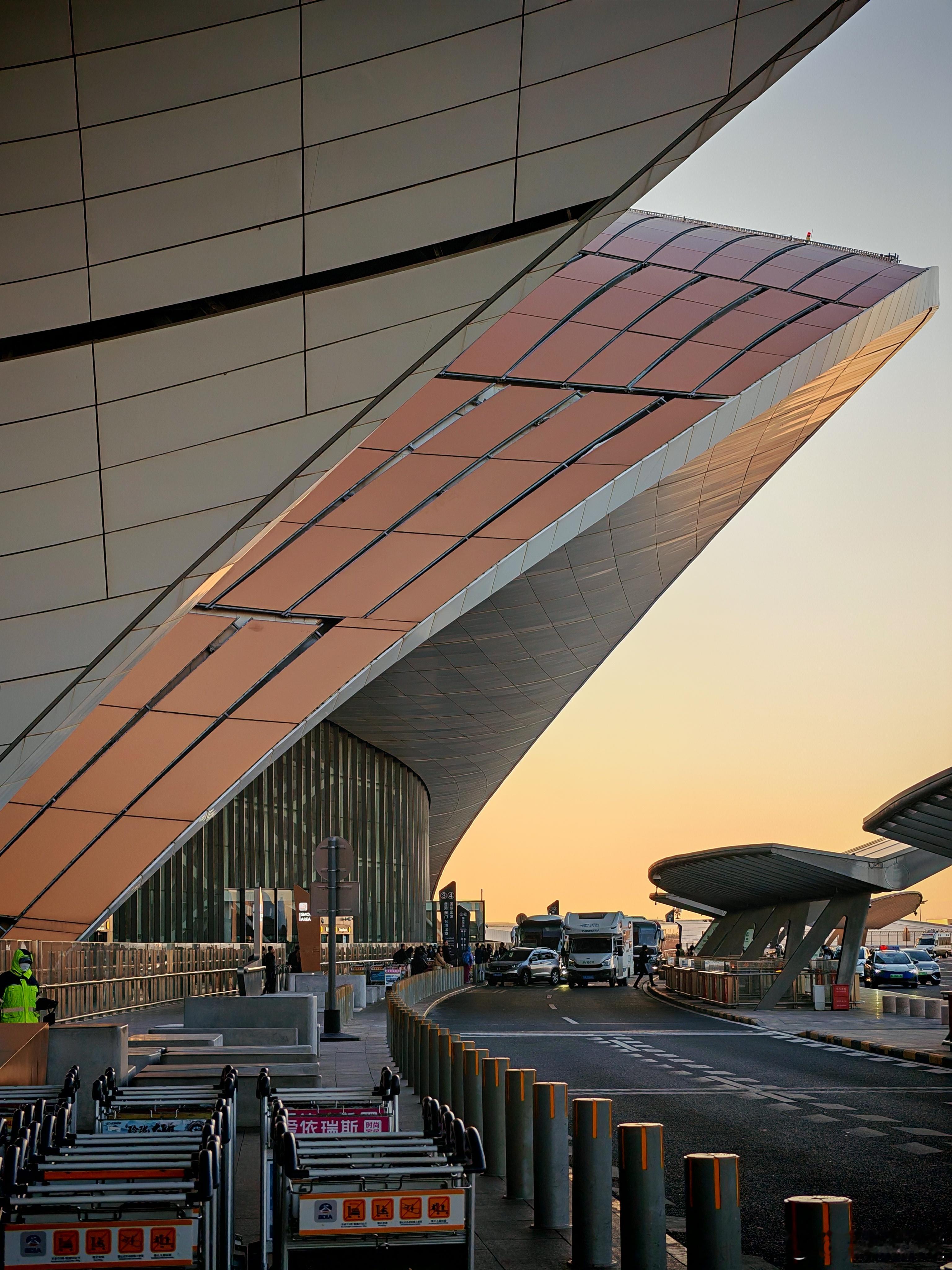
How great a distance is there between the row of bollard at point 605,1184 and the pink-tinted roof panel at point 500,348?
12885 mm

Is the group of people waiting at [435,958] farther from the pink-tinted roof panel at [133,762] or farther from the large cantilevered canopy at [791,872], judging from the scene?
the pink-tinted roof panel at [133,762]

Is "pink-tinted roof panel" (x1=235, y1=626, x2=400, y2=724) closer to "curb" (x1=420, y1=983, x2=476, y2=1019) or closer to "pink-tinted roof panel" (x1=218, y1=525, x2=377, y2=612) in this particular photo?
"pink-tinted roof panel" (x1=218, y1=525, x2=377, y2=612)

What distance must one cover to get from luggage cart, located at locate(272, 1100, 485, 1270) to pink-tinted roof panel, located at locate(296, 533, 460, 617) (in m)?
16.4

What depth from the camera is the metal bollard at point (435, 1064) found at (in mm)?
11789

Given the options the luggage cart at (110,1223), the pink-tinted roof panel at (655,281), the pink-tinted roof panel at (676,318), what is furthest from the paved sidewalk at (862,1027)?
the luggage cart at (110,1223)

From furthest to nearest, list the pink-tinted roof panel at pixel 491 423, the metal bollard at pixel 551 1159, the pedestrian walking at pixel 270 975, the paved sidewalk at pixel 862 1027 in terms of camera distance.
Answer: the pedestrian walking at pixel 270 975
the pink-tinted roof panel at pixel 491 423
the paved sidewalk at pixel 862 1027
the metal bollard at pixel 551 1159

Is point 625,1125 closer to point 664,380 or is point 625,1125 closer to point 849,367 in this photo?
point 664,380

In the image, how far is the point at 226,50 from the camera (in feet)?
27.7

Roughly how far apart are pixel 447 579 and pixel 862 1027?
444 inches

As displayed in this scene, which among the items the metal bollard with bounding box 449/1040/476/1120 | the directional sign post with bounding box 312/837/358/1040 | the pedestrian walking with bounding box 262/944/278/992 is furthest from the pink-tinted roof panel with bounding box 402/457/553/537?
the pedestrian walking with bounding box 262/944/278/992

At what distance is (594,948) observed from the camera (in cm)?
4744

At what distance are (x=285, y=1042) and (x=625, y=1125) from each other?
9.64m

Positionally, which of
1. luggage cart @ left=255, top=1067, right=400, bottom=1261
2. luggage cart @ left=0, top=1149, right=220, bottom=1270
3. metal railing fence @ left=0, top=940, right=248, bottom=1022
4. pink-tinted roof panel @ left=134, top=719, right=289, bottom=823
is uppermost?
pink-tinted roof panel @ left=134, top=719, right=289, bottom=823

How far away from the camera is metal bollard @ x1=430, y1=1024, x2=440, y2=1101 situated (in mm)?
11789
